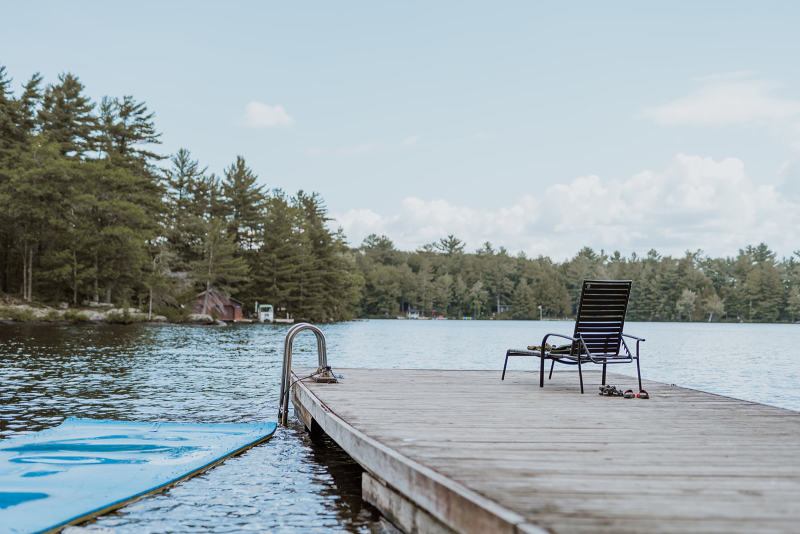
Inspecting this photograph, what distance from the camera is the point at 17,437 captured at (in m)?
6.21

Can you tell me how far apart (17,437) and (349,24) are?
41.5 m

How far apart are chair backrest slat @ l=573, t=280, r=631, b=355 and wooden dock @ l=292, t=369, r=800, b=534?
22.5 inches

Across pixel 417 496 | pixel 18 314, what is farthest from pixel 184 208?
pixel 417 496

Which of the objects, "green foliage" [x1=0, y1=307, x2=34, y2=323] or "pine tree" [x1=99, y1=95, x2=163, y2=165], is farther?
"pine tree" [x1=99, y1=95, x2=163, y2=165]

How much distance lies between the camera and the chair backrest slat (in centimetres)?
617

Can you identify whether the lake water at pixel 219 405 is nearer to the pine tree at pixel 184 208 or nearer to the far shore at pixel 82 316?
the far shore at pixel 82 316

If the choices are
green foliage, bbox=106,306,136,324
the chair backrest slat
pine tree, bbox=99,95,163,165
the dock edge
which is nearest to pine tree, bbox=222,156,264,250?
pine tree, bbox=99,95,163,165

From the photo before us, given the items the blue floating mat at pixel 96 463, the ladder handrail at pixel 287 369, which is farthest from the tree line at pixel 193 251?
the blue floating mat at pixel 96 463

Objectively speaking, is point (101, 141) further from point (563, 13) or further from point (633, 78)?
point (633, 78)

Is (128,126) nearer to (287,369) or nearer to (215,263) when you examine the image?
(215,263)

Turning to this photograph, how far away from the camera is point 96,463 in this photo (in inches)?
203

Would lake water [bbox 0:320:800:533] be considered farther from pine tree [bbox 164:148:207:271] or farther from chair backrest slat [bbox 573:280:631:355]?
pine tree [bbox 164:148:207:271]

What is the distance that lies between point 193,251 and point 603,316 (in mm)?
56036

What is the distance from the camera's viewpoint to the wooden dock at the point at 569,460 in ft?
7.77
